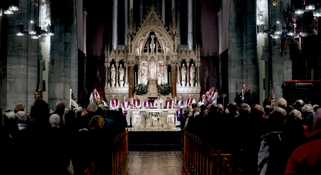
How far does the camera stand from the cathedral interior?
Result: 14156 millimetres

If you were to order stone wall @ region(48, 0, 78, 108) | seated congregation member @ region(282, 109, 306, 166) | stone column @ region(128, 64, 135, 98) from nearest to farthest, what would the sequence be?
seated congregation member @ region(282, 109, 306, 166)
stone wall @ region(48, 0, 78, 108)
stone column @ region(128, 64, 135, 98)

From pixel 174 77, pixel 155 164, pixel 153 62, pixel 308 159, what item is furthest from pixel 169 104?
pixel 308 159

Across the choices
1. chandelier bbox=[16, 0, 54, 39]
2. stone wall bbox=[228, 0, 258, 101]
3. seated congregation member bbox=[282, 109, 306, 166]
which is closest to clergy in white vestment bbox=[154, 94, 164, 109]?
stone wall bbox=[228, 0, 258, 101]

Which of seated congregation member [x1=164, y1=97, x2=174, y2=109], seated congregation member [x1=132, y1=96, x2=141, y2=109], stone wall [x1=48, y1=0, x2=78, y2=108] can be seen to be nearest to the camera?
stone wall [x1=48, y1=0, x2=78, y2=108]

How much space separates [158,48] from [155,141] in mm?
9620

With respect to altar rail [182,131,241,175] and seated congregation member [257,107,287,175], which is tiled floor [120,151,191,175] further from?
seated congregation member [257,107,287,175]

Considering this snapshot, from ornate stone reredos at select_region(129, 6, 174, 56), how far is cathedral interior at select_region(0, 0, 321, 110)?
0.06m

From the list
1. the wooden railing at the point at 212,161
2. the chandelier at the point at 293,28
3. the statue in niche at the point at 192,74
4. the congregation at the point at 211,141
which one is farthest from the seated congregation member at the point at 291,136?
the statue in niche at the point at 192,74

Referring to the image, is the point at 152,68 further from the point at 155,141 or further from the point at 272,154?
the point at 272,154

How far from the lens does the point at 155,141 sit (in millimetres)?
18172

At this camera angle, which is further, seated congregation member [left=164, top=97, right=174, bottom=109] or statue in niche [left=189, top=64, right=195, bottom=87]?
statue in niche [left=189, top=64, right=195, bottom=87]

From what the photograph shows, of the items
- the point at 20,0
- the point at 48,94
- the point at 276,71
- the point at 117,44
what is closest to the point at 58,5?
the point at 48,94

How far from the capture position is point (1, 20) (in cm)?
1638

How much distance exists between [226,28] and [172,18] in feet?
11.0
